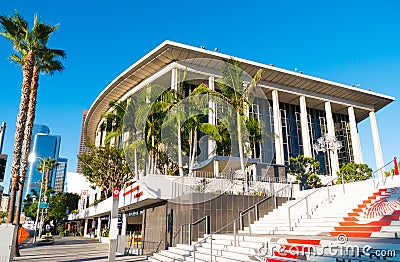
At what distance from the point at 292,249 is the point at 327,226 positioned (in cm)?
260

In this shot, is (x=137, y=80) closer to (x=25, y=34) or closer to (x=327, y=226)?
(x=25, y=34)

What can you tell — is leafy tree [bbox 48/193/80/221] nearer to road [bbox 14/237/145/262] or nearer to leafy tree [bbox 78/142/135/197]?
leafy tree [bbox 78/142/135/197]

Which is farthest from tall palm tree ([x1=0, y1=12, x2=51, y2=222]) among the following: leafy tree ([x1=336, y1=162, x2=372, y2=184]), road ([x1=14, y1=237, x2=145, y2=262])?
leafy tree ([x1=336, y1=162, x2=372, y2=184])

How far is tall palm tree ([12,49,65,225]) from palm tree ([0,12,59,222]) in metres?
0.58

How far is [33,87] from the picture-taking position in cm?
1722

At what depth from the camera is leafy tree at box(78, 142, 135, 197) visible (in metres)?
34.1

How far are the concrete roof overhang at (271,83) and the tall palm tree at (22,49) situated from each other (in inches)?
598

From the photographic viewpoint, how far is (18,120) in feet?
49.1

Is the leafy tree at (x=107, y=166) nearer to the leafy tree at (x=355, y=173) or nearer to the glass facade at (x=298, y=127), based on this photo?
the glass facade at (x=298, y=127)

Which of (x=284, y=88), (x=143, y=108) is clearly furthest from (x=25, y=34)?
(x=284, y=88)

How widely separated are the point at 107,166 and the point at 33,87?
59.9ft

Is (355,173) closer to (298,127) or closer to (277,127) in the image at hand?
(277,127)

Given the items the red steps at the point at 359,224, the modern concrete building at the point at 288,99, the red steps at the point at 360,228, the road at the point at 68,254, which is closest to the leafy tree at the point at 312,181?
the modern concrete building at the point at 288,99

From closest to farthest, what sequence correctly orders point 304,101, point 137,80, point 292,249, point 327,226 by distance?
1. point 292,249
2. point 327,226
3. point 137,80
4. point 304,101
